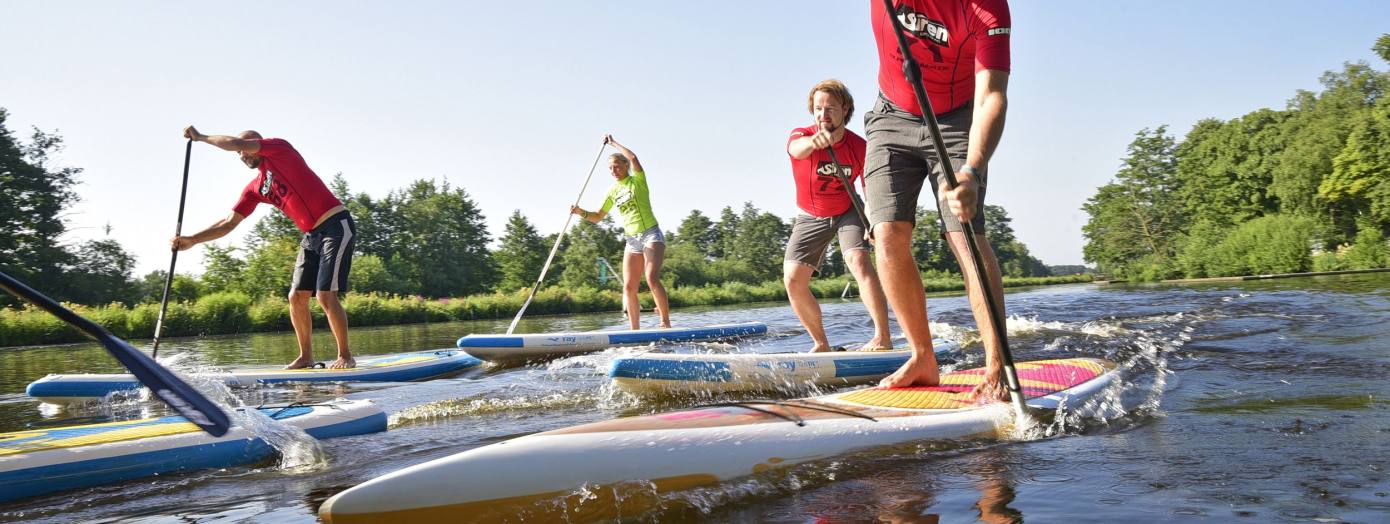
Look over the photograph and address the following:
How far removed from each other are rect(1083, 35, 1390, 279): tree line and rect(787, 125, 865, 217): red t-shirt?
114ft

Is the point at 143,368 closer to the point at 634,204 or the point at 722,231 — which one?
the point at 634,204

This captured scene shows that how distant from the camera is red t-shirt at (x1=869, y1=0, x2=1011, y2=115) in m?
3.78

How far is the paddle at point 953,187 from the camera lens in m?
3.15

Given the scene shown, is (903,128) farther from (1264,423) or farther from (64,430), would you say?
(64,430)

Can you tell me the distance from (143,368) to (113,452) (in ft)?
2.71

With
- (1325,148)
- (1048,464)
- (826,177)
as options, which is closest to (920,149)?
(1048,464)

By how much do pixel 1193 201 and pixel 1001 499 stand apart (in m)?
61.2

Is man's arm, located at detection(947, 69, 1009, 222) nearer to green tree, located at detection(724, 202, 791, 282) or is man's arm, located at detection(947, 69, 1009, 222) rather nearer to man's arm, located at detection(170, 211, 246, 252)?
man's arm, located at detection(170, 211, 246, 252)

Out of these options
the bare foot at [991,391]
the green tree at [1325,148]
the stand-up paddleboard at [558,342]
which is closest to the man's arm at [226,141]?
the stand-up paddleboard at [558,342]

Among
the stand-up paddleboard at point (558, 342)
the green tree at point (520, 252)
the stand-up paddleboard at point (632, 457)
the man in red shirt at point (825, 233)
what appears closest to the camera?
the stand-up paddleboard at point (632, 457)

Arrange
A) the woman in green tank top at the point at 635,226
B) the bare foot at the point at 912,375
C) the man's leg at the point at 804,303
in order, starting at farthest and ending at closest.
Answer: the woman in green tank top at the point at 635,226 < the man's leg at the point at 804,303 < the bare foot at the point at 912,375

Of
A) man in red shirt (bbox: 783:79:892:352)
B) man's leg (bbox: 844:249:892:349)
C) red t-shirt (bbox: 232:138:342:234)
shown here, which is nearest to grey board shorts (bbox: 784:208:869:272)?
man in red shirt (bbox: 783:79:892:352)

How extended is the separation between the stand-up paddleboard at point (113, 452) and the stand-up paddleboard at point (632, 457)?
5.50 feet

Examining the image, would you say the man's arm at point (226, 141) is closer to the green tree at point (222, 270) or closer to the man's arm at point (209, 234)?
the man's arm at point (209, 234)
